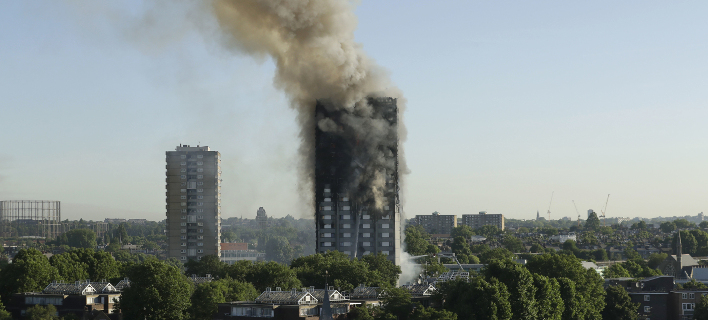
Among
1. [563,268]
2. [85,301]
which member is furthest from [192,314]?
[563,268]

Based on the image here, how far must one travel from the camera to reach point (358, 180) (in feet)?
532

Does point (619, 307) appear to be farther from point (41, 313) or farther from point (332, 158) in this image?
point (41, 313)

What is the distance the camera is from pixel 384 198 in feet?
534

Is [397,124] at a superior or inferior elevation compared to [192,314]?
superior

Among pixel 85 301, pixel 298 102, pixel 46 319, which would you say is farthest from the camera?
pixel 298 102

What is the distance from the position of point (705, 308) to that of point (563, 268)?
61.7 ft

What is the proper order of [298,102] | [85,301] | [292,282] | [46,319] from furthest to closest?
[298,102] → [292,282] → [85,301] → [46,319]

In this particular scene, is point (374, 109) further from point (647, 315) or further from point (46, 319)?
point (46, 319)

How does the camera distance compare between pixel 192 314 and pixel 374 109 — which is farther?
pixel 374 109

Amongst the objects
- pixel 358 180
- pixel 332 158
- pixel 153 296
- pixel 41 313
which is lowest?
pixel 41 313

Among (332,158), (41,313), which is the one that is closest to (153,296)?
(41,313)

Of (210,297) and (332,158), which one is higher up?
(332,158)

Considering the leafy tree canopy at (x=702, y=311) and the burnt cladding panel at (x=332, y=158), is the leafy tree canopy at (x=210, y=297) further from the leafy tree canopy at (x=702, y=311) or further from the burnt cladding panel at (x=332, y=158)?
the leafy tree canopy at (x=702, y=311)

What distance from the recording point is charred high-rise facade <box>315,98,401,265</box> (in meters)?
160
